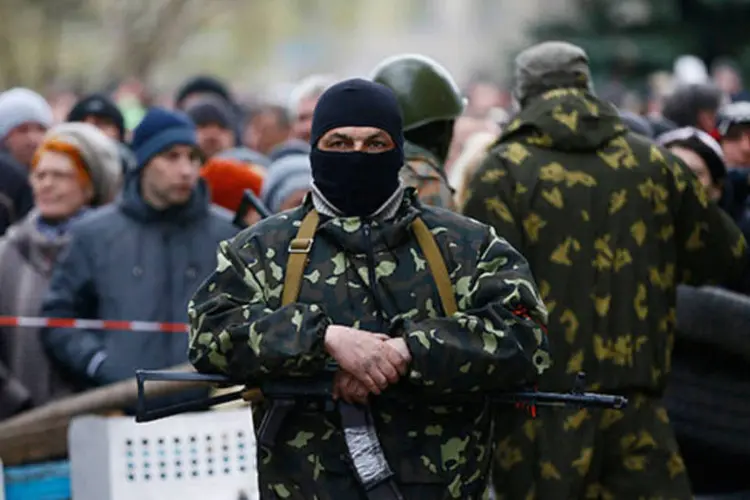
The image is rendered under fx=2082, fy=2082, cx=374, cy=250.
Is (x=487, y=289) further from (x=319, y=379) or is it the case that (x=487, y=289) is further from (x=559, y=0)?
(x=559, y=0)

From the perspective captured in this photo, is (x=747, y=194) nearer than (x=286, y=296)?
No

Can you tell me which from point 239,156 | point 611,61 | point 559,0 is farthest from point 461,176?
point 559,0

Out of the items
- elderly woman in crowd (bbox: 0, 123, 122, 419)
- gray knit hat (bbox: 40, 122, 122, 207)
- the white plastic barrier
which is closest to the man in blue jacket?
elderly woman in crowd (bbox: 0, 123, 122, 419)

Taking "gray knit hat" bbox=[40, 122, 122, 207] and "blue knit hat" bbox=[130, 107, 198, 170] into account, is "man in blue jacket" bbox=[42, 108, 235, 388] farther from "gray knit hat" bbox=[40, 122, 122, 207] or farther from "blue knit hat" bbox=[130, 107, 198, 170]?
"gray knit hat" bbox=[40, 122, 122, 207]

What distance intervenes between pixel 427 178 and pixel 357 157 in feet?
5.81

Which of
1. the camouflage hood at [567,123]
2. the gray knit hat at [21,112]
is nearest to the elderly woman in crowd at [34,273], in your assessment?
the camouflage hood at [567,123]

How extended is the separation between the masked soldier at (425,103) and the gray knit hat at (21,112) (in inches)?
218

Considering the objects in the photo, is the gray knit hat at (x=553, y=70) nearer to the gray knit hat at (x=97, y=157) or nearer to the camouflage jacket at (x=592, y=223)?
the camouflage jacket at (x=592, y=223)

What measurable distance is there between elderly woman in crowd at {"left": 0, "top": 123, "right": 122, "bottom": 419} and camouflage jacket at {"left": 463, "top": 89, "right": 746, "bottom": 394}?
262 centimetres

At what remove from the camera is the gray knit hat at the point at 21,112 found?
13.2 metres

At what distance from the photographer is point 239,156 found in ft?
41.4

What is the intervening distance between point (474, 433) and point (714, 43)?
1890 cm

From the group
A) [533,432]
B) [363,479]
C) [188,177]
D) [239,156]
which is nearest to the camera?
[363,479]

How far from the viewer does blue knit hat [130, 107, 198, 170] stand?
9086 millimetres
